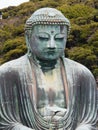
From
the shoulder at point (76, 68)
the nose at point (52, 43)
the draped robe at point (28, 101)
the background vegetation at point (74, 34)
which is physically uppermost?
the background vegetation at point (74, 34)

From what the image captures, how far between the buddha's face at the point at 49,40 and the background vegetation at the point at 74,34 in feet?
143

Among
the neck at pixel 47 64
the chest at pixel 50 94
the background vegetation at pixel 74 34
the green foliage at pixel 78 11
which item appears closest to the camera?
the chest at pixel 50 94

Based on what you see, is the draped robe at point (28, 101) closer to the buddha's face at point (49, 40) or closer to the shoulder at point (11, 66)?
Answer: the shoulder at point (11, 66)

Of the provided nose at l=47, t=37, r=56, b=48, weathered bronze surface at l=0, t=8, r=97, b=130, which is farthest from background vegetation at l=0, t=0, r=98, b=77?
nose at l=47, t=37, r=56, b=48

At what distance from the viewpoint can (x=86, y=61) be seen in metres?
57.9

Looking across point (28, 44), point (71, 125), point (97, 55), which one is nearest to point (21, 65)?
point (28, 44)

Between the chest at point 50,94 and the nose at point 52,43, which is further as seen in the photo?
the chest at point 50,94

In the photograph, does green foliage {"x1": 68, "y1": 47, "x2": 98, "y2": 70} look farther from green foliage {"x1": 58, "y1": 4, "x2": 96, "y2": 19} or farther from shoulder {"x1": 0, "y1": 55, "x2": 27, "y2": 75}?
shoulder {"x1": 0, "y1": 55, "x2": 27, "y2": 75}

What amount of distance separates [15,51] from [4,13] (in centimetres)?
4252

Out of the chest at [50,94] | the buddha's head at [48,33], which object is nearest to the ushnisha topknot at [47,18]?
the buddha's head at [48,33]

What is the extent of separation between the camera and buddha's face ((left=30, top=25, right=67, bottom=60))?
9.41 m

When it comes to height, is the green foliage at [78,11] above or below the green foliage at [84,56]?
above

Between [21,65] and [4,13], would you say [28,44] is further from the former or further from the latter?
[4,13]

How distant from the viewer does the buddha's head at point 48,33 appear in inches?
370
